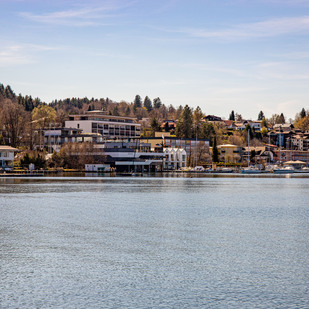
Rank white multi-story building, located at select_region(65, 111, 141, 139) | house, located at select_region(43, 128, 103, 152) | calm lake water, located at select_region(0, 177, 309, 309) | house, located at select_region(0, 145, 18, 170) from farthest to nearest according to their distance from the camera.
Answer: white multi-story building, located at select_region(65, 111, 141, 139) < house, located at select_region(43, 128, 103, 152) < house, located at select_region(0, 145, 18, 170) < calm lake water, located at select_region(0, 177, 309, 309)

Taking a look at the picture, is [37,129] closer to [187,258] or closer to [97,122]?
[97,122]

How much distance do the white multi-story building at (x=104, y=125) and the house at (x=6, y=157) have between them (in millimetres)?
57404

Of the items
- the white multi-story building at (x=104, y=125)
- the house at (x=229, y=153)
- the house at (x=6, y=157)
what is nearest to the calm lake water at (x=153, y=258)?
the house at (x=6, y=157)

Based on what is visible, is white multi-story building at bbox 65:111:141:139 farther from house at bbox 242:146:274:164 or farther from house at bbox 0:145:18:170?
house at bbox 0:145:18:170

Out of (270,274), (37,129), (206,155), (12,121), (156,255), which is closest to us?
(270,274)

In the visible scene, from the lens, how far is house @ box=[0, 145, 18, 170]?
368 feet

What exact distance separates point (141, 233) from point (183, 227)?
371 centimetres

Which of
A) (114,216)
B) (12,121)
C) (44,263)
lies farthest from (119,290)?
(12,121)

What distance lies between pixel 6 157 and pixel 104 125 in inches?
2791

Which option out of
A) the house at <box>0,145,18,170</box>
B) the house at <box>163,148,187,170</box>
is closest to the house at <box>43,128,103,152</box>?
the house at <box>163,148,187,170</box>

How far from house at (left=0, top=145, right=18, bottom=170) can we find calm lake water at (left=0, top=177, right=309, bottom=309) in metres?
75.1

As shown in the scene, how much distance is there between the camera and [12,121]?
12550 cm

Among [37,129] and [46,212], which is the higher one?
[37,129]

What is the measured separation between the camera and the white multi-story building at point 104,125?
583 feet
